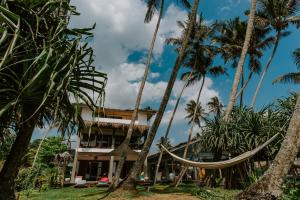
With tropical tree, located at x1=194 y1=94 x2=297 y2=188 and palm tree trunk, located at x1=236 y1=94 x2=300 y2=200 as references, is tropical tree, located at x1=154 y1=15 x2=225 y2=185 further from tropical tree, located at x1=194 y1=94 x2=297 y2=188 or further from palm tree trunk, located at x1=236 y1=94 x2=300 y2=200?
palm tree trunk, located at x1=236 y1=94 x2=300 y2=200

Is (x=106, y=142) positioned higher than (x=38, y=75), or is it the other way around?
(x=106, y=142)

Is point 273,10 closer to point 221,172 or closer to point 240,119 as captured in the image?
point 240,119

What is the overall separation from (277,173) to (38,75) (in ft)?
14.4

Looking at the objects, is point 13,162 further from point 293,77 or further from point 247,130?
point 293,77

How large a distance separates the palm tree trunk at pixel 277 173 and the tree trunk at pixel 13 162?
3.82 meters

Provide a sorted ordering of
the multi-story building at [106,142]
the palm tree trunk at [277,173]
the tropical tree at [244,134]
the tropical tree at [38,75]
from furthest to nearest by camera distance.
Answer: the multi-story building at [106,142] < the tropical tree at [244,134] < the palm tree trunk at [277,173] < the tropical tree at [38,75]

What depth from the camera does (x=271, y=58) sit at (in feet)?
59.4

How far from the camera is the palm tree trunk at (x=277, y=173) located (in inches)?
199

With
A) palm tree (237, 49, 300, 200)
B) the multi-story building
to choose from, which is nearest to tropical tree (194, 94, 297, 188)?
palm tree (237, 49, 300, 200)

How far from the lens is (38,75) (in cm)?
287

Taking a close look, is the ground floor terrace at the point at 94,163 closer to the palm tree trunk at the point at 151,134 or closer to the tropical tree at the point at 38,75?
the palm tree trunk at the point at 151,134

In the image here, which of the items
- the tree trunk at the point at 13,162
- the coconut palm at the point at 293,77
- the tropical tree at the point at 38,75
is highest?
the coconut palm at the point at 293,77

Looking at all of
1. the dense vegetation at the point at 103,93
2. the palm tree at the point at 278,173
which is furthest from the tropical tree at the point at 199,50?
the palm tree at the point at 278,173

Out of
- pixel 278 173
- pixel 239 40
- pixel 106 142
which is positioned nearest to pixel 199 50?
pixel 239 40
